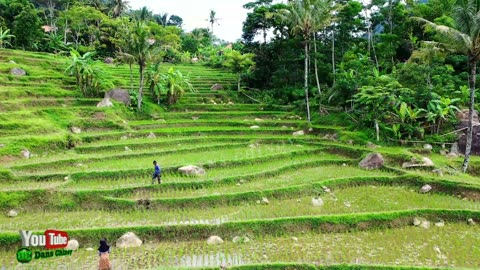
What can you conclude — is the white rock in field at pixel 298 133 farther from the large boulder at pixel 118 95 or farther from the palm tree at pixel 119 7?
the palm tree at pixel 119 7

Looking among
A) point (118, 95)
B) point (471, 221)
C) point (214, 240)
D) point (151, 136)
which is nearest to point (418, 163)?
point (471, 221)

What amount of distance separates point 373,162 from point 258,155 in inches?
194

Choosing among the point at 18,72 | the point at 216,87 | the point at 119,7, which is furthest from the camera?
the point at 119,7

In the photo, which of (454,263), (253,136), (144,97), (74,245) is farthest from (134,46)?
(454,263)

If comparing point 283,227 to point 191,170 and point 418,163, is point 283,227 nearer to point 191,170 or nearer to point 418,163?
point 191,170

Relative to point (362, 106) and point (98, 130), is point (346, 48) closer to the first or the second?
point (362, 106)

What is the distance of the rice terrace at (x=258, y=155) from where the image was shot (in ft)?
31.4

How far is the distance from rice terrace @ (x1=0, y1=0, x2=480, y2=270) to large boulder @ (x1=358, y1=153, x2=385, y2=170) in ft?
0.29

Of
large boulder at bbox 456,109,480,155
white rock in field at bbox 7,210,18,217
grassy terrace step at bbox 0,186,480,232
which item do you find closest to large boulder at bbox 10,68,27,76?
white rock in field at bbox 7,210,18,217

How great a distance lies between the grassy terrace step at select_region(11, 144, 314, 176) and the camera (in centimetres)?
1347

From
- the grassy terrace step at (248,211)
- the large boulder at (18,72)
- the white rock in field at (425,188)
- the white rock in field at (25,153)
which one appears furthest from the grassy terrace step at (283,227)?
the large boulder at (18,72)

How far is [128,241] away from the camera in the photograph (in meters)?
9.64

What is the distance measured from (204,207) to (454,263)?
7.08 m

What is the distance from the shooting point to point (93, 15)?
3416 cm
